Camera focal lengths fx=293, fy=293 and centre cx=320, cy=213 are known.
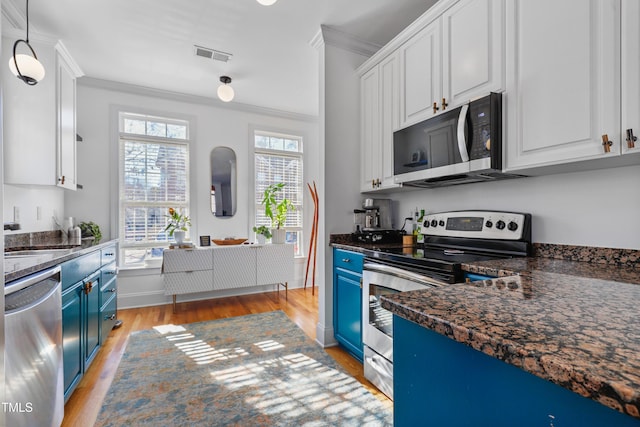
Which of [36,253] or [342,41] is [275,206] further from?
[36,253]

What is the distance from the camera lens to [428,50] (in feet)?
6.66

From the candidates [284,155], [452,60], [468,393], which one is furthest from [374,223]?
[284,155]

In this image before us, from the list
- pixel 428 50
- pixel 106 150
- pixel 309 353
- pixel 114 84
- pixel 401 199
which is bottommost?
pixel 309 353

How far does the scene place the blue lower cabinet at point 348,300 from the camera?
2.20m

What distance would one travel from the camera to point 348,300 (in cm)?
232

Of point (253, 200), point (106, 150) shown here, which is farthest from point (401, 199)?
point (106, 150)

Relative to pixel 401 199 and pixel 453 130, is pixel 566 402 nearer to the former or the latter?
pixel 453 130

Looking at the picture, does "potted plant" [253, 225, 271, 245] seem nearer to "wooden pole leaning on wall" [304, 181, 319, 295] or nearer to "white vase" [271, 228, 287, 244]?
"white vase" [271, 228, 287, 244]

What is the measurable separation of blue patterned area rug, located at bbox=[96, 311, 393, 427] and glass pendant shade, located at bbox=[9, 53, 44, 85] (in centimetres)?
204

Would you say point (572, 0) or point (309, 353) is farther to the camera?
point (309, 353)

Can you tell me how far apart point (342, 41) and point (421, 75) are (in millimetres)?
987

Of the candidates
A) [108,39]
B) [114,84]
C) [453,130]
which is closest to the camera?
[453,130]

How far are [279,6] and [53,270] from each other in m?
2.32

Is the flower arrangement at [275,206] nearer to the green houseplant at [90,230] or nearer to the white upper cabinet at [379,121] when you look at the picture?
the white upper cabinet at [379,121]
